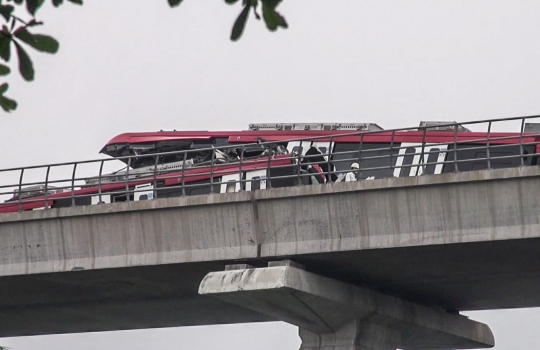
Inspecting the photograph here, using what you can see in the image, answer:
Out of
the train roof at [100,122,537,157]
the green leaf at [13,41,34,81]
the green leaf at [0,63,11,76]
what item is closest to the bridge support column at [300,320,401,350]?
the train roof at [100,122,537,157]

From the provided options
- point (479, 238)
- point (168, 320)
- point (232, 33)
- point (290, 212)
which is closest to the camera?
point (232, 33)

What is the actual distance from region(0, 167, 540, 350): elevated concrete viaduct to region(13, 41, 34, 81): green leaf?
17.1m

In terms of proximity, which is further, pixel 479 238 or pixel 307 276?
pixel 307 276

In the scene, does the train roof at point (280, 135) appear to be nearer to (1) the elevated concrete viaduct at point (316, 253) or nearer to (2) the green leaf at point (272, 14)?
(1) the elevated concrete viaduct at point (316, 253)

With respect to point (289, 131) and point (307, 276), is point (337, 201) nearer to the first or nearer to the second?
point (307, 276)

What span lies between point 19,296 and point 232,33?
2552 centimetres

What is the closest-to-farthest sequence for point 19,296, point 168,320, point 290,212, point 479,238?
point 479,238, point 290,212, point 19,296, point 168,320

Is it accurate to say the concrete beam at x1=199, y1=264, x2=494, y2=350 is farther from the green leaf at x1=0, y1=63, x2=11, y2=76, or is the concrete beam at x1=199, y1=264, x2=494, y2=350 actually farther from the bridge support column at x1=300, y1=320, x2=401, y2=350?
the green leaf at x1=0, y1=63, x2=11, y2=76

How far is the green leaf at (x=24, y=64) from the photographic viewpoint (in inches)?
279

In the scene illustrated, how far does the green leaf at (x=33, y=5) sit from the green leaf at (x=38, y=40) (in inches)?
5.7

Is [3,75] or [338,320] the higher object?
[338,320]

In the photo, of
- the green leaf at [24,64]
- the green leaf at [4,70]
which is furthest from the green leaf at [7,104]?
the green leaf at [24,64]

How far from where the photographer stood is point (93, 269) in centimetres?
2772

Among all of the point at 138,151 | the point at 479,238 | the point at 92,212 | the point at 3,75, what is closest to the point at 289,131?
the point at 138,151
